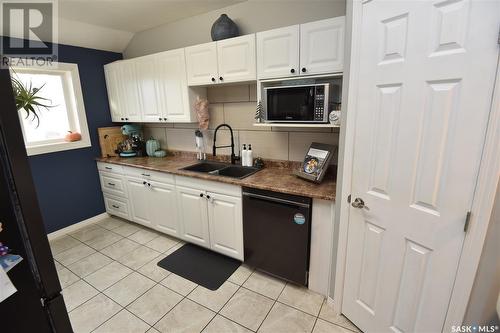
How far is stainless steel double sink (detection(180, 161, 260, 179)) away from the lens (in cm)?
256

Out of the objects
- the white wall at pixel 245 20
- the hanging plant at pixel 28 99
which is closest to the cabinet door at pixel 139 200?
the hanging plant at pixel 28 99

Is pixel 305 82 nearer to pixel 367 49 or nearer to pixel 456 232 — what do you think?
pixel 367 49

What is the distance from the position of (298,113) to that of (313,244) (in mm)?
1047

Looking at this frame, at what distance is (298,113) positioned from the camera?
6.42 feet

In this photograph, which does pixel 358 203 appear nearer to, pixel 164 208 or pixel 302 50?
pixel 302 50

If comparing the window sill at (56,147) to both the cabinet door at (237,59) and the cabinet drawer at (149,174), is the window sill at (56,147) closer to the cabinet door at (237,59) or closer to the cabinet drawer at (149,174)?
the cabinet drawer at (149,174)

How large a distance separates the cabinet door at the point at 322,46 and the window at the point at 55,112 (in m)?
2.84

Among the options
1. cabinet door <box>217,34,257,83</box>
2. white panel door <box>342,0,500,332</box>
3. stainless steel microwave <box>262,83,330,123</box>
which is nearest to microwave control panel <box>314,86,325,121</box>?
stainless steel microwave <box>262,83,330,123</box>

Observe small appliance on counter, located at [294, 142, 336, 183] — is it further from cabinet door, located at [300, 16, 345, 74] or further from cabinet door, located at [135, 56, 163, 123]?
cabinet door, located at [135, 56, 163, 123]

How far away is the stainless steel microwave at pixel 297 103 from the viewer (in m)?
1.84

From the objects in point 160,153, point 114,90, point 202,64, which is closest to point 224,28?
point 202,64

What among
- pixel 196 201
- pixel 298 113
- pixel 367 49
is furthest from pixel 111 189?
pixel 367 49

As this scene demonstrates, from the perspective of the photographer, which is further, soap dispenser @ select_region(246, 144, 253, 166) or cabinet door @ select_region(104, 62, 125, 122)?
cabinet door @ select_region(104, 62, 125, 122)

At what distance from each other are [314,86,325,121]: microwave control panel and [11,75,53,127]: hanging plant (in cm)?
274
